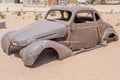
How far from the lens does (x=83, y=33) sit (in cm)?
798

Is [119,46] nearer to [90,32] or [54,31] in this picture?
[90,32]

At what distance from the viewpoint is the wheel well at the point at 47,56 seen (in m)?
7.13

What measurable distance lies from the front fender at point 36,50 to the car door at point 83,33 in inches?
27.3

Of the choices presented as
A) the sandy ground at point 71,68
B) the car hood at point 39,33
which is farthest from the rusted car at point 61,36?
the sandy ground at point 71,68

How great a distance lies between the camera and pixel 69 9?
26.2 ft

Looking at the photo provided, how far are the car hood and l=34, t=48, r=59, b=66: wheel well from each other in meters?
0.43

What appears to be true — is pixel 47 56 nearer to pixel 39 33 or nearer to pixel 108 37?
pixel 39 33

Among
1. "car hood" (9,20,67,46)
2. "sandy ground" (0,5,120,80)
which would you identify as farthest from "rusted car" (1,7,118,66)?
"sandy ground" (0,5,120,80)

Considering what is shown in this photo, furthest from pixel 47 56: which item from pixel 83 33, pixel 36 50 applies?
pixel 83 33

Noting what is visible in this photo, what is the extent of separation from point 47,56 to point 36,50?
0.91 metres

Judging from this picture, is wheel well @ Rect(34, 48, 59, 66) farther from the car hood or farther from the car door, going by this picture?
the car door

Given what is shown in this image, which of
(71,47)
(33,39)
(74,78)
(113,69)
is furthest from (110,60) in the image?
(33,39)

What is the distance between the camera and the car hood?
693cm

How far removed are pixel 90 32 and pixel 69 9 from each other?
99 centimetres
